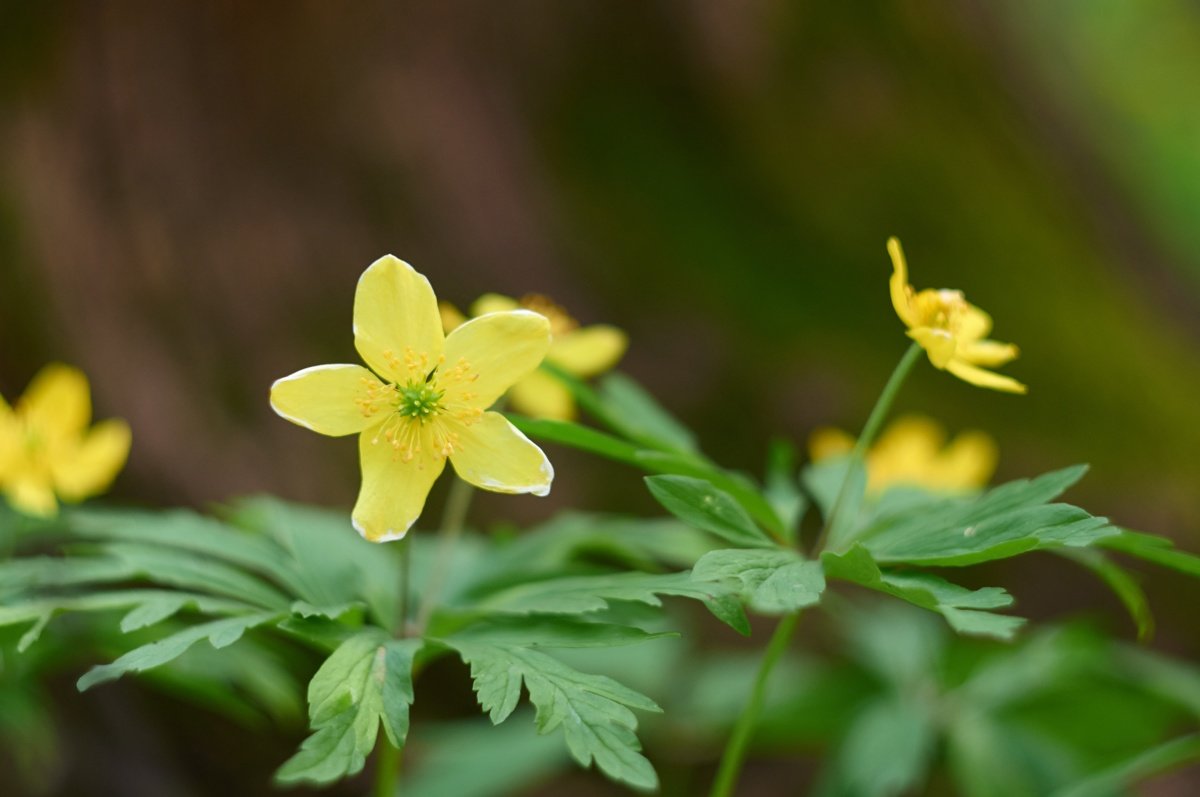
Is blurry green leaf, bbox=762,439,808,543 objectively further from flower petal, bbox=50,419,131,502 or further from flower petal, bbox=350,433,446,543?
flower petal, bbox=50,419,131,502

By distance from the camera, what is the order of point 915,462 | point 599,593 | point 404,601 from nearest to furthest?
point 599,593
point 404,601
point 915,462

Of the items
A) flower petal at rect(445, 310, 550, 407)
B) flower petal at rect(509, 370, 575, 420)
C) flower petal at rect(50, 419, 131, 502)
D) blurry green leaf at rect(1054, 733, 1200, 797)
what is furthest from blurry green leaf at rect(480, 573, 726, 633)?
flower petal at rect(50, 419, 131, 502)

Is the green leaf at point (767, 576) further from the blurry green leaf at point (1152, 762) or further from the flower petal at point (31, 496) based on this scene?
the flower petal at point (31, 496)

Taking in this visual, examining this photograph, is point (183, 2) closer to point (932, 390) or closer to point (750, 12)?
point (750, 12)

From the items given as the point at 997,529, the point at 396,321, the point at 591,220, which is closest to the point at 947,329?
the point at 997,529

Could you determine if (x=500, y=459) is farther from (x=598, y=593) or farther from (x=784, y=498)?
(x=784, y=498)
